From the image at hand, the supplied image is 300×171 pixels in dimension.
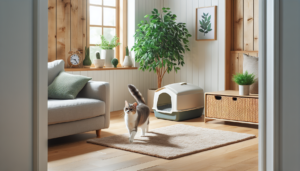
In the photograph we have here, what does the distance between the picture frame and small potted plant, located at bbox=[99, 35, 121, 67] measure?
48.8 inches

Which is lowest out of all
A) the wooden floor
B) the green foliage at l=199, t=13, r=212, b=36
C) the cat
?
the wooden floor

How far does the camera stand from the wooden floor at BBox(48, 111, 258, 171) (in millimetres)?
2695

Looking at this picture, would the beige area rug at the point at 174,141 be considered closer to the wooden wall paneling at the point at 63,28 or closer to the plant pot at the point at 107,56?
the plant pot at the point at 107,56

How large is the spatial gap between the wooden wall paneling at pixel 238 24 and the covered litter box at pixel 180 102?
→ 826 mm

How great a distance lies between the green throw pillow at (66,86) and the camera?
365cm

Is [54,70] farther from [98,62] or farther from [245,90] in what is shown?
[245,90]

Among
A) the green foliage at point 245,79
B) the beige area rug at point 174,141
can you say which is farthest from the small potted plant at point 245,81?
the beige area rug at point 174,141

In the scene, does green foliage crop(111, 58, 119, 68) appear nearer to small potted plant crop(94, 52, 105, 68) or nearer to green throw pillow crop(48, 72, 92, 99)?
small potted plant crop(94, 52, 105, 68)
